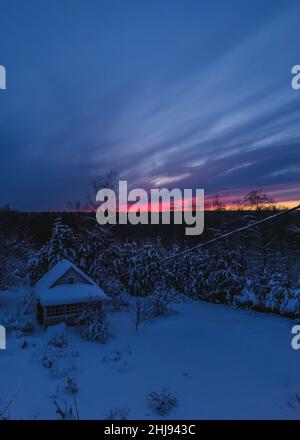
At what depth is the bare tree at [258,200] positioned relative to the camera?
2360 centimetres

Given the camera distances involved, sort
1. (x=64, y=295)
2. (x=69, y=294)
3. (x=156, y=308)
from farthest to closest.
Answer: (x=156, y=308) < (x=69, y=294) < (x=64, y=295)

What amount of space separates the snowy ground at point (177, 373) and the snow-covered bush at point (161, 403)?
7.3 inches

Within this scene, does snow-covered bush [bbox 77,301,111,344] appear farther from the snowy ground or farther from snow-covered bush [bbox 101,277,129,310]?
snow-covered bush [bbox 101,277,129,310]

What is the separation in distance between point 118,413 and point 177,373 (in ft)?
10.8

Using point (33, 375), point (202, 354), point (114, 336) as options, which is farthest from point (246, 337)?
point (33, 375)

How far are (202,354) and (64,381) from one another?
6.14 metres

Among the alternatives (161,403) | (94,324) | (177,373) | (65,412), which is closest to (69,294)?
(94,324)

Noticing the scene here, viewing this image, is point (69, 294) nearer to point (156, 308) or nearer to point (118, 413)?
point (156, 308)

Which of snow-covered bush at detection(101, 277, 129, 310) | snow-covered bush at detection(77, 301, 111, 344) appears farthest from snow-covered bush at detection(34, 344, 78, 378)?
snow-covered bush at detection(101, 277, 129, 310)

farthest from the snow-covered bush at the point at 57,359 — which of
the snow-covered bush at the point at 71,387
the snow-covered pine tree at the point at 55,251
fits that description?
the snow-covered pine tree at the point at 55,251

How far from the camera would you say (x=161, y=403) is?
7.57m

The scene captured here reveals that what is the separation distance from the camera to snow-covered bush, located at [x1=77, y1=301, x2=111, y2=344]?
1303 cm

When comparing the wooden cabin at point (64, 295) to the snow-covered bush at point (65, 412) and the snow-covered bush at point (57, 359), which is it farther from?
the snow-covered bush at point (65, 412)

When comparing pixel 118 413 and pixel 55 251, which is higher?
pixel 55 251
